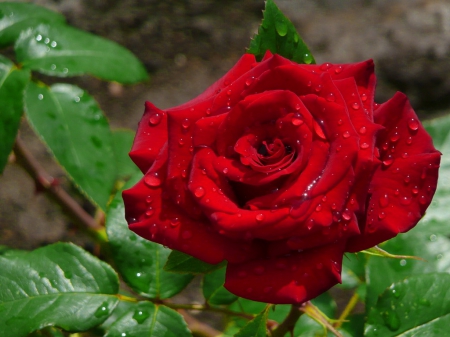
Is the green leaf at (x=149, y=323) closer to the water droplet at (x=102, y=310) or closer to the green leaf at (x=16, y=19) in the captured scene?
the water droplet at (x=102, y=310)

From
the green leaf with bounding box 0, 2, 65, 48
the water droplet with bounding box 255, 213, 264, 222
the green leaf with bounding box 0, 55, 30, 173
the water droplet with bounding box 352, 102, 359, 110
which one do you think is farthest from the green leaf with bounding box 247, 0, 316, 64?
the green leaf with bounding box 0, 2, 65, 48

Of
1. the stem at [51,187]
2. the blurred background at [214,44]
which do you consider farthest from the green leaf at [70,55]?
the blurred background at [214,44]

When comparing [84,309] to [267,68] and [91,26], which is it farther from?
[91,26]

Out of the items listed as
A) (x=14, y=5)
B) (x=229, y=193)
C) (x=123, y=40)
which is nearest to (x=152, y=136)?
(x=229, y=193)

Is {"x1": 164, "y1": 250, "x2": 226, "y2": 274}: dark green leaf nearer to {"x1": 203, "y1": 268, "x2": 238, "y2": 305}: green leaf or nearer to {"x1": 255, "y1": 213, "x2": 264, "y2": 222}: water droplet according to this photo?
{"x1": 255, "y1": 213, "x2": 264, "y2": 222}: water droplet

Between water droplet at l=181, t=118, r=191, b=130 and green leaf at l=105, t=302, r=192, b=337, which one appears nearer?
water droplet at l=181, t=118, r=191, b=130

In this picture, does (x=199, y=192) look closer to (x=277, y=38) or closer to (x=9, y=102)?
(x=277, y=38)
